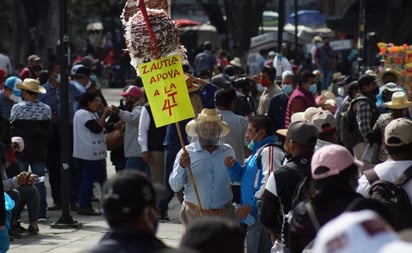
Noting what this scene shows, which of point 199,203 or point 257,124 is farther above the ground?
point 257,124

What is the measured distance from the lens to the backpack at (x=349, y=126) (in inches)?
570

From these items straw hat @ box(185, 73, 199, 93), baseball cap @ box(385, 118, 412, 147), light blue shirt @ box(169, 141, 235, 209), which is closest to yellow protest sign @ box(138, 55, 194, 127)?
light blue shirt @ box(169, 141, 235, 209)

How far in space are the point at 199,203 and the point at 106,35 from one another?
4335cm

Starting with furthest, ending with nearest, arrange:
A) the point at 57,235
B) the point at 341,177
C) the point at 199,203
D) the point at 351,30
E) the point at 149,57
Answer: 1. the point at 351,30
2. the point at 57,235
3. the point at 149,57
4. the point at 199,203
5. the point at 341,177

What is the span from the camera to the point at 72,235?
14055 mm

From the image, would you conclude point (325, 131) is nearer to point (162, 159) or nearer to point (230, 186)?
point (230, 186)

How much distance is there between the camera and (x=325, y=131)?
8992 mm

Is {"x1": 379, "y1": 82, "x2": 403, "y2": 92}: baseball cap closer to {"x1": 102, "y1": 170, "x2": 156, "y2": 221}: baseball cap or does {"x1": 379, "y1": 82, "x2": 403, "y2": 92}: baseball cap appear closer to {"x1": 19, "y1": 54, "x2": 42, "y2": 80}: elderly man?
{"x1": 19, "y1": 54, "x2": 42, "y2": 80}: elderly man

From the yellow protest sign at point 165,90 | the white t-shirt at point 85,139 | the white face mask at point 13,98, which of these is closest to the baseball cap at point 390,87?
the white t-shirt at point 85,139

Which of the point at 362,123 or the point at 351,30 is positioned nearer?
the point at 362,123

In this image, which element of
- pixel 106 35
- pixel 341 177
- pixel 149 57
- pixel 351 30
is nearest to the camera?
pixel 341 177

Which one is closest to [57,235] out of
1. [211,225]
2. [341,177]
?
[341,177]

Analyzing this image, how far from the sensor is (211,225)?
4.67m

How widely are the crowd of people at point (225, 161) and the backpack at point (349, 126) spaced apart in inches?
0.7
